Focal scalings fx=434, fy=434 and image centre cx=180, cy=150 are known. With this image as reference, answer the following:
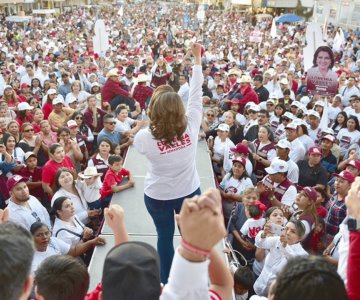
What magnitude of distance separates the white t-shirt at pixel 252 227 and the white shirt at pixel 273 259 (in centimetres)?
50

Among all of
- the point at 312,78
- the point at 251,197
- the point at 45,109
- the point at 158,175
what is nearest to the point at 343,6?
the point at 312,78

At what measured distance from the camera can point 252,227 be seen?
4.54 m

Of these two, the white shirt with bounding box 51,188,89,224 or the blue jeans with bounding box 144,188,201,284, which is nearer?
the blue jeans with bounding box 144,188,201,284

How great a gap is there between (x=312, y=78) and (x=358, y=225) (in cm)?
728

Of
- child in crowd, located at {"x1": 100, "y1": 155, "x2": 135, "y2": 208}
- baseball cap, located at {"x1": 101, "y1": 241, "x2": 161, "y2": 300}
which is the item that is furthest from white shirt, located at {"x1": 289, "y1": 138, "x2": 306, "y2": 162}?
baseball cap, located at {"x1": 101, "y1": 241, "x2": 161, "y2": 300}

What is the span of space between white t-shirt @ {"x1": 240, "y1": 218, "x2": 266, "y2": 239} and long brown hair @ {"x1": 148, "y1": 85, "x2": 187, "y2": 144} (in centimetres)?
210

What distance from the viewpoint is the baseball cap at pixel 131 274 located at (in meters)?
1.42

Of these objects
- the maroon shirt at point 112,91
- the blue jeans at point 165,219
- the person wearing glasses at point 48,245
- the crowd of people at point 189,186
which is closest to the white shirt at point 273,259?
the crowd of people at point 189,186

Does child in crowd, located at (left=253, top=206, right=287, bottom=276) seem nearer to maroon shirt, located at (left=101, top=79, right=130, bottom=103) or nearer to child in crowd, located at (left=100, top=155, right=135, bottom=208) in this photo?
child in crowd, located at (left=100, top=155, right=135, bottom=208)

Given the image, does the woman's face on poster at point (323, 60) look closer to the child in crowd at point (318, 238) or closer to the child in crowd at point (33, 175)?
the child in crowd at point (318, 238)

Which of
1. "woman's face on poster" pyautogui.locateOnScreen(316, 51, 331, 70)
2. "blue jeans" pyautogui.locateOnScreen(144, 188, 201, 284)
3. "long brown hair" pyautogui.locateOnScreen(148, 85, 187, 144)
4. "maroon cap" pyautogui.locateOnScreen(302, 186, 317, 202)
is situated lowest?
"maroon cap" pyautogui.locateOnScreen(302, 186, 317, 202)

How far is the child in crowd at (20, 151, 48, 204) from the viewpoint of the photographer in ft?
18.3

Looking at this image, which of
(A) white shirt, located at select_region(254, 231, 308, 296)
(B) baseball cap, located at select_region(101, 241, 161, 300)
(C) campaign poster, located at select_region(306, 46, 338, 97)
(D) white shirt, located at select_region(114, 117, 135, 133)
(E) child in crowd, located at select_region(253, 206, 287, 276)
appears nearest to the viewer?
(B) baseball cap, located at select_region(101, 241, 161, 300)

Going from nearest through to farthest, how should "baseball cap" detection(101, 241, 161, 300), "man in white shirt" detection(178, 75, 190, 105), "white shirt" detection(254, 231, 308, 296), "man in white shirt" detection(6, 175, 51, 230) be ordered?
"baseball cap" detection(101, 241, 161, 300) < "white shirt" detection(254, 231, 308, 296) < "man in white shirt" detection(6, 175, 51, 230) < "man in white shirt" detection(178, 75, 190, 105)
